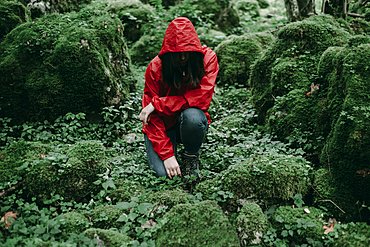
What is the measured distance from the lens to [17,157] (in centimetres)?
275

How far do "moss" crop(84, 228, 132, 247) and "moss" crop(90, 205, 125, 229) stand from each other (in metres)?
0.21

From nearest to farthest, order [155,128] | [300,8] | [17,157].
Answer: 1. [17,157]
2. [155,128]
3. [300,8]

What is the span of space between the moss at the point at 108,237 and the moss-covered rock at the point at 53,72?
7.67 ft

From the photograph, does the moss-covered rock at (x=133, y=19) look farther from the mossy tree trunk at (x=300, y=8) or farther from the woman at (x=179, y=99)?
the woman at (x=179, y=99)

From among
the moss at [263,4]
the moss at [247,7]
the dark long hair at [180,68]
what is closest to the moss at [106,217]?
the dark long hair at [180,68]

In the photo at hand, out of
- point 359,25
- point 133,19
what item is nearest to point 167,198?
point 359,25

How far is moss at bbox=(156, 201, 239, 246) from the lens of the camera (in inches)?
82.4

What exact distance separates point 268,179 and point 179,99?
4.45 ft

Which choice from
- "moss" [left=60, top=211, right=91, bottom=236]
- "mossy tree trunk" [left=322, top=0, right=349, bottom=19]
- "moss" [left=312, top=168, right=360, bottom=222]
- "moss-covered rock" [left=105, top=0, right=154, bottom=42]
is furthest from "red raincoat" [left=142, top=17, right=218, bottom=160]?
"moss-covered rock" [left=105, top=0, right=154, bottom=42]

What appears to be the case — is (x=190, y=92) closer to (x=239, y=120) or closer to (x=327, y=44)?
(x=239, y=120)

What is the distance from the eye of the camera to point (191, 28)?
2.92 m

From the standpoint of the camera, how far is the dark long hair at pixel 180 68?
297cm

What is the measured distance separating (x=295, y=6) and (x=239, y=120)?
9.46 ft

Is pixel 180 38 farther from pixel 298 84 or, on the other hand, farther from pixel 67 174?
pixel 298 84
